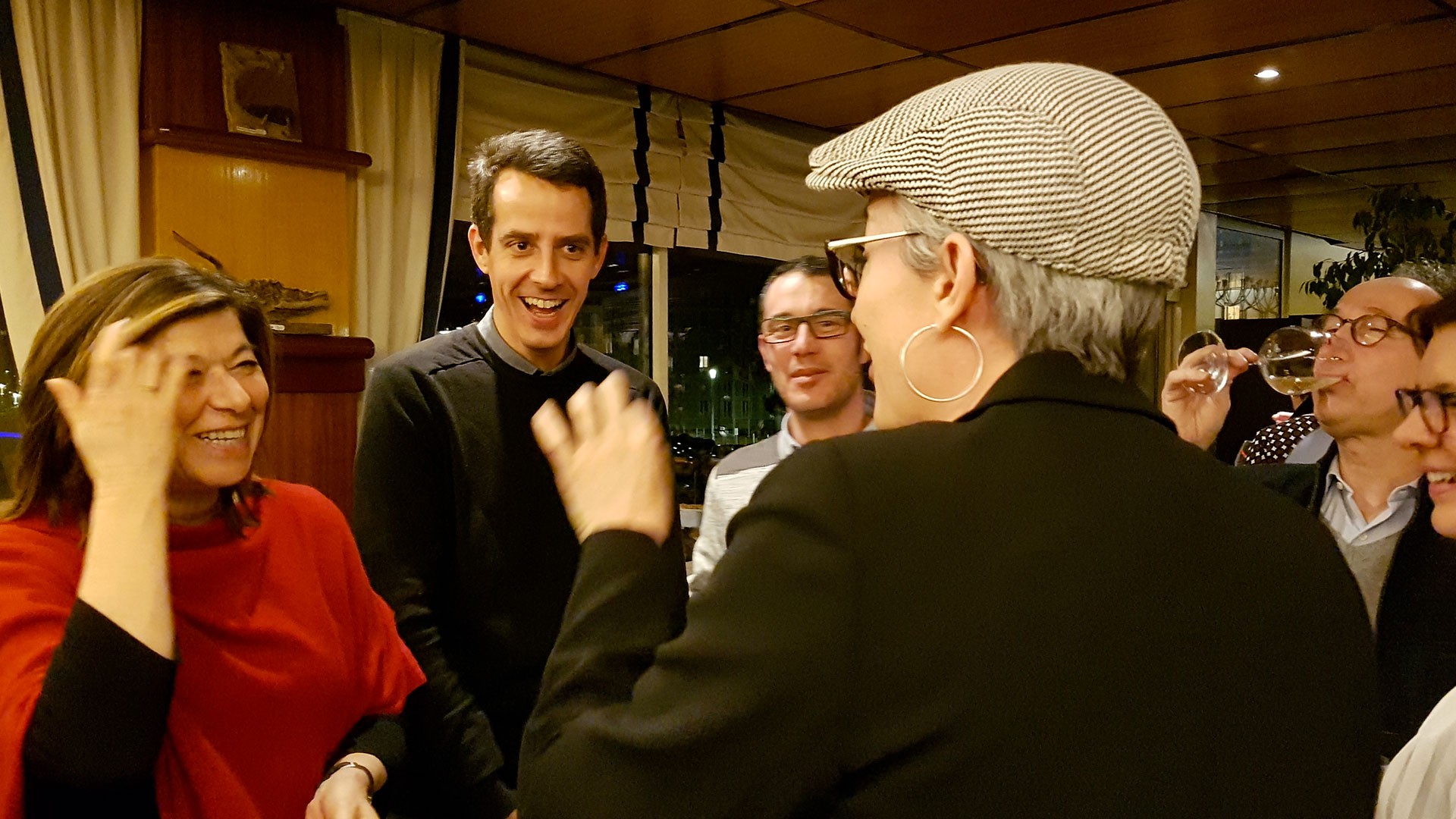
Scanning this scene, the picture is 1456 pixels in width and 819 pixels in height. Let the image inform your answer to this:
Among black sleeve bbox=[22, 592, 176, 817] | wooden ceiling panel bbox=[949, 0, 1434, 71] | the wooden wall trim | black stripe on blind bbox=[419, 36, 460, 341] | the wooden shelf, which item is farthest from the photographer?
black stripe on blind bbox=[419, 36, 460, 341]

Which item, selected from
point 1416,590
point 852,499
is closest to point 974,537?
point 852,499

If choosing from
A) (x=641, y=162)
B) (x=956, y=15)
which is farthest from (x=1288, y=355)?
(x=641, y=162)

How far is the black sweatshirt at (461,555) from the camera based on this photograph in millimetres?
1614

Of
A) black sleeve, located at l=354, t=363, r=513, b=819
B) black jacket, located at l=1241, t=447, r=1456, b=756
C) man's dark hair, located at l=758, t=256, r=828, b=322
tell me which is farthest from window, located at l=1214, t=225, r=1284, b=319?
black sleeve, located at l=354, t=363, r=513, b=819

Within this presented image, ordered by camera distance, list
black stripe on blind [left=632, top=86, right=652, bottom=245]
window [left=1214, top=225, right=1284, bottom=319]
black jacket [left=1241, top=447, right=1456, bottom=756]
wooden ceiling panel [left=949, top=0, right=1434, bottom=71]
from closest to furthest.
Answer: black jacket [left=1241, top=447, right=1456, bottom=756] < wooden ceiling panel [left=949, top=0, right=1434, bottom=71] < black stripe on blind [left=632, top=86, right=652, bottom=245] < window [left=1214, top=225, right=1284, bottom=319]

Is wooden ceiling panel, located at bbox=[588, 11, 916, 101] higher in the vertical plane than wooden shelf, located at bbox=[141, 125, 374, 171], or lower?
higher

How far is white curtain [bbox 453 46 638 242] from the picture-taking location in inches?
154

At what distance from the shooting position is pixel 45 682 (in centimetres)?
113

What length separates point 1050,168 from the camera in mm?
756

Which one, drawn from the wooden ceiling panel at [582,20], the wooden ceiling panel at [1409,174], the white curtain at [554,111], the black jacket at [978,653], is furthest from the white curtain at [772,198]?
the black jacket at [978,653]

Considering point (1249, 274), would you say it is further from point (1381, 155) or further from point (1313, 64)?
point (1313, 64)

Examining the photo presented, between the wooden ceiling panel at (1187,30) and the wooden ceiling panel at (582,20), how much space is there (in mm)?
1043

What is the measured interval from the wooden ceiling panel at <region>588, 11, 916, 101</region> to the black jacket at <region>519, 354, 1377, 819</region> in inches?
117

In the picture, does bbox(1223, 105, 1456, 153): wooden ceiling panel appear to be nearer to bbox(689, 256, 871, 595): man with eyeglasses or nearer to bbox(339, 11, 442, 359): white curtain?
bbox(339, 11, 442, 359): white curtain
